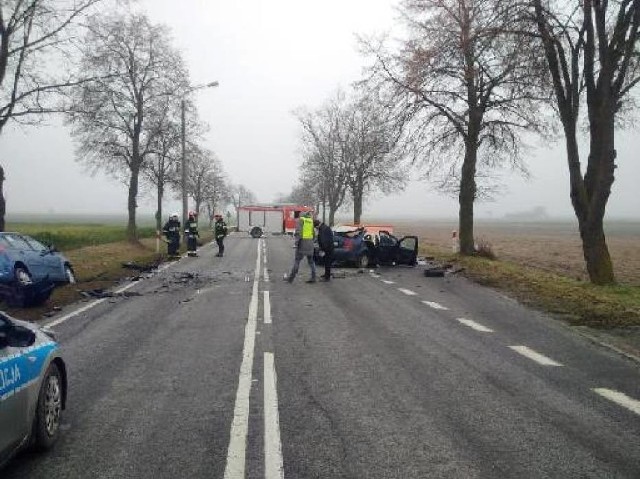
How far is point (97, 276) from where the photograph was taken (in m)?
16.3

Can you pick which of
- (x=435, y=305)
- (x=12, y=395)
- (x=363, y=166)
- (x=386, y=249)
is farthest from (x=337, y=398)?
(x=363, y=166)

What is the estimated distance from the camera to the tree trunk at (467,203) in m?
24.1

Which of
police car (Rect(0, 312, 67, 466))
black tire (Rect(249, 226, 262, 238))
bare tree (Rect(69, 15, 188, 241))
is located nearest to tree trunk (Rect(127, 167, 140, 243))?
bare tree (Rect(69, 15, 188, 241))

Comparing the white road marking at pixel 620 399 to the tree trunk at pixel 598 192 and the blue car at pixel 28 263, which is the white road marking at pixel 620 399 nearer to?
the blue car at pixel 28 263

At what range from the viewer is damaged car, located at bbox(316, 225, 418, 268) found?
2027cm

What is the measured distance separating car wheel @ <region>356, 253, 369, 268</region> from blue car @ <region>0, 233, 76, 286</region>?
9574mm

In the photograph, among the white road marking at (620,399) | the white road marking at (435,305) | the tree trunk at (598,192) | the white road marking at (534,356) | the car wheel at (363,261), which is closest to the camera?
the white road marking at (620,399)

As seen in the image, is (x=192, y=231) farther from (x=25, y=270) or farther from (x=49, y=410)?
(x=49, y=410)

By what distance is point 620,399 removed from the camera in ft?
18.6

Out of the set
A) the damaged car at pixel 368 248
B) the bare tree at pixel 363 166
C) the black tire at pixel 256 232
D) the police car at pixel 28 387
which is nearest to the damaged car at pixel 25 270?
the police car at pixel 28 387

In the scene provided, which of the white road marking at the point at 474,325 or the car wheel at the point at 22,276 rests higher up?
the car wheel at the point at 22,276

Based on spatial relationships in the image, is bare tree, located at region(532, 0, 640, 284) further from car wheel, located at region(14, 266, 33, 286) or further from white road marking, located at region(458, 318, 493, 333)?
car wheel, located at region(14, 266, 33, 286)

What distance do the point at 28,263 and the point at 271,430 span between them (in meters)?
9.14

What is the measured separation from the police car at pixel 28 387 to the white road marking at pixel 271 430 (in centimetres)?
161
